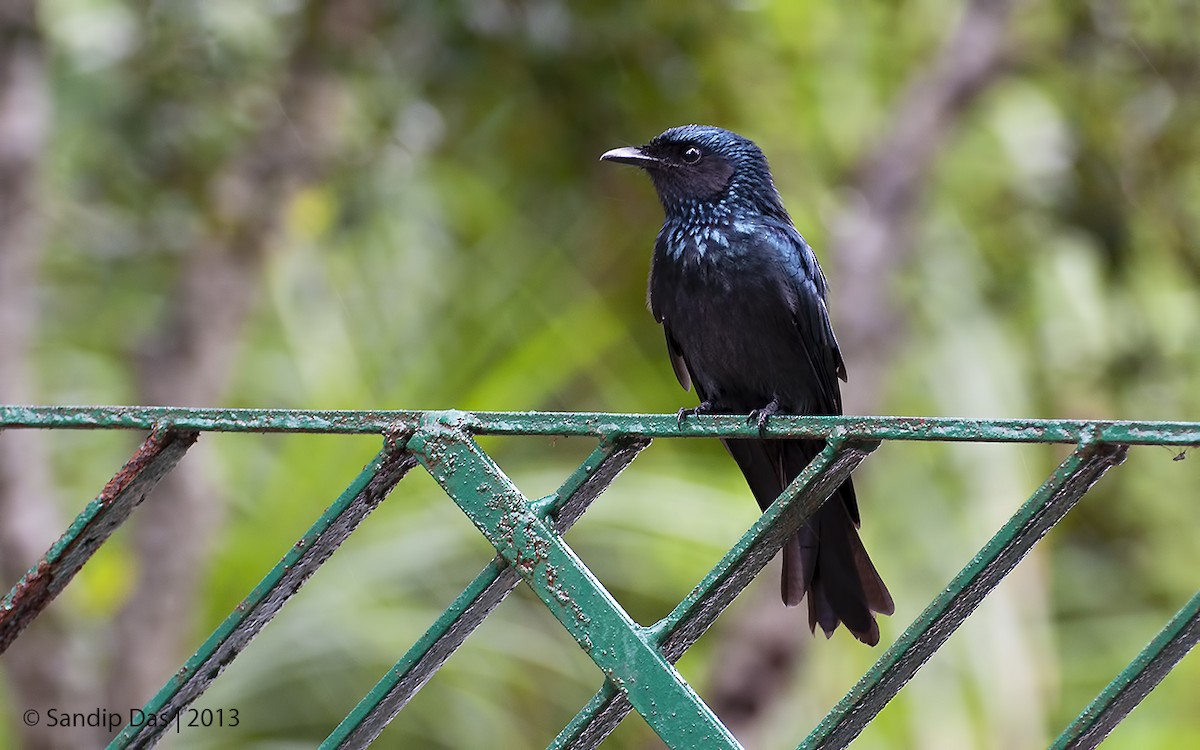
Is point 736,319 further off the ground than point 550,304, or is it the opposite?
point 550,304

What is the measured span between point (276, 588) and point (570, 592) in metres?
0.39

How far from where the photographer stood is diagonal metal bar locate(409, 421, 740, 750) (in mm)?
1572

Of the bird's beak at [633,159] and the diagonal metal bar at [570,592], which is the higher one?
the bird's beak at [633,159]

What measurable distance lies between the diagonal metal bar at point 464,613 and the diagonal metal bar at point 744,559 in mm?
184

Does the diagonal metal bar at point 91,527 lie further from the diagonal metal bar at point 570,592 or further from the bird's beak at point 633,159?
the bird's beak at point 633,159

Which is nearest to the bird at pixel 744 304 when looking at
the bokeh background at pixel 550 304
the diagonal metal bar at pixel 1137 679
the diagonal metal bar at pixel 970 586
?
the bokeh background at pixel 550 304

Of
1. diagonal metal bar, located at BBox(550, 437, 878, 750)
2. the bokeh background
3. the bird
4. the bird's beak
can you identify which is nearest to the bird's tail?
the bird

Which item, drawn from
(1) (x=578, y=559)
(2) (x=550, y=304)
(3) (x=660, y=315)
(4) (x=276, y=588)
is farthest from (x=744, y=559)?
(2) (x=550, y=304)

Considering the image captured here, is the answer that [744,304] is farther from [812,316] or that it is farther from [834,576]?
[834,576]

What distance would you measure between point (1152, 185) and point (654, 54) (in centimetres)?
164

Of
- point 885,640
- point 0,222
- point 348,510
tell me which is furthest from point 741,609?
point 348,510

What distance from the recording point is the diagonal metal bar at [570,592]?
1.57 metres

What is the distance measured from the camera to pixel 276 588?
70.6 inches

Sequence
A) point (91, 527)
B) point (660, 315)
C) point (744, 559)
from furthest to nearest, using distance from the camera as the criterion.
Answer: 1. point (660, 315)
2. point (91, 527)
3. point (744, 559)
